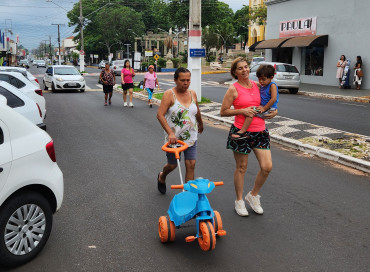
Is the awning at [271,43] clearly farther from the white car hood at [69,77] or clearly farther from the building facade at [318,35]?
the white car hood at [69,77]

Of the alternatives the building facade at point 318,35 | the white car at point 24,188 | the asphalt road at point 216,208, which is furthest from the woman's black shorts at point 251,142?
the building facade at point 318,35

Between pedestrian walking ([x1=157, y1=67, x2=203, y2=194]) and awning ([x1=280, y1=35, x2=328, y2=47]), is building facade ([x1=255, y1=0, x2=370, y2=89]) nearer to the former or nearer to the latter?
awning ([x1=280, y1=35, x2=328, y2=47])

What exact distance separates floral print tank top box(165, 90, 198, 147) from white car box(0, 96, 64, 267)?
1497 mm

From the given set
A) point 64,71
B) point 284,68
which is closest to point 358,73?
point 284,68

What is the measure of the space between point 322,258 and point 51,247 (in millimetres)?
2562

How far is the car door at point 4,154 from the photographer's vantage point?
3359 mm

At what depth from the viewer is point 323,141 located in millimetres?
8828

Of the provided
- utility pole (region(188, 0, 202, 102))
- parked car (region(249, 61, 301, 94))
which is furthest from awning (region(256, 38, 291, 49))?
utility pole (region(188, 0, 202, 102))

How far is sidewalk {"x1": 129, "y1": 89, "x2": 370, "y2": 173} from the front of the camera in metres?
7.47

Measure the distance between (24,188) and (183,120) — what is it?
194cm

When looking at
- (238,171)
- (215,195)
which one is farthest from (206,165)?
(238,171)

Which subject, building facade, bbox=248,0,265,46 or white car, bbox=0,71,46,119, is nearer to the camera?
white car, bbox=0,71,46,119

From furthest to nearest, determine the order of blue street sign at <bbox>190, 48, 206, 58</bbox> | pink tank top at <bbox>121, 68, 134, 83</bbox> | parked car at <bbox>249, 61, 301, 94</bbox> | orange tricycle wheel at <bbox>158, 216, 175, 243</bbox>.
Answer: parked car at <bbox>249, 61, 301, 94</bbox> < blue street sign at <bbox>190, 48, 206, 58</bbox> < pink tank top at <bbox>121, 68, 134, 83</bbox> < orange tricycle wheel at <bbox>158, 216, 175, 243</bbox>

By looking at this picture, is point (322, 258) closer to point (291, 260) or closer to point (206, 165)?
point (291, 260)
